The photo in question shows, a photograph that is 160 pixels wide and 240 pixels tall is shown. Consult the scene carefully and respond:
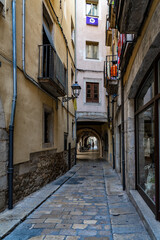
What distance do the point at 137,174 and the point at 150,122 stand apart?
1.70m

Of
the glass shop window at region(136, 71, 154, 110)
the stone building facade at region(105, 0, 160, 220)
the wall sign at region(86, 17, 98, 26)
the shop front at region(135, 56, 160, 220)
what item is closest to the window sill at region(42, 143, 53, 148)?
the stone building facade at region(105, 0, 160, 220)

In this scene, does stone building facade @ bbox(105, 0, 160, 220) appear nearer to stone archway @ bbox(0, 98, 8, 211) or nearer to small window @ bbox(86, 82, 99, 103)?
stone archway @ bbox(0, 98, 8, 211)

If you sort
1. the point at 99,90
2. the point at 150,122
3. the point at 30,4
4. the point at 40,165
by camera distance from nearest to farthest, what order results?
the point at 150,122, the point at 30,4, the point at 40,165, the point at 99,90

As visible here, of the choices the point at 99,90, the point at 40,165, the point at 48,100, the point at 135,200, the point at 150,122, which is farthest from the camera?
the point at 99,90

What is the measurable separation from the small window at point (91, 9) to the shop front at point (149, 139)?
43.2 feet

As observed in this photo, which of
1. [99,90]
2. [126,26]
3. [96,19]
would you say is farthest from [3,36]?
[96,19]

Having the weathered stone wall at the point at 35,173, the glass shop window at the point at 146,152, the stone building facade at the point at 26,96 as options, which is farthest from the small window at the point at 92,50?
the glass shop window at the point at 146,152

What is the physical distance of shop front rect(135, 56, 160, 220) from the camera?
347 cm

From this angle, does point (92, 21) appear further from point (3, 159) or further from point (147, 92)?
point (3, 159)

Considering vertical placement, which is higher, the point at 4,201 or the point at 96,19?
the point at 96,19

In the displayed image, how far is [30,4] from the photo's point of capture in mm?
5977

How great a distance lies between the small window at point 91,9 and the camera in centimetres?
1603

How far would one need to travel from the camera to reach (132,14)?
11.0ft

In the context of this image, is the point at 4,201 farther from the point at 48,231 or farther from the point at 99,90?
the point at 99,90
